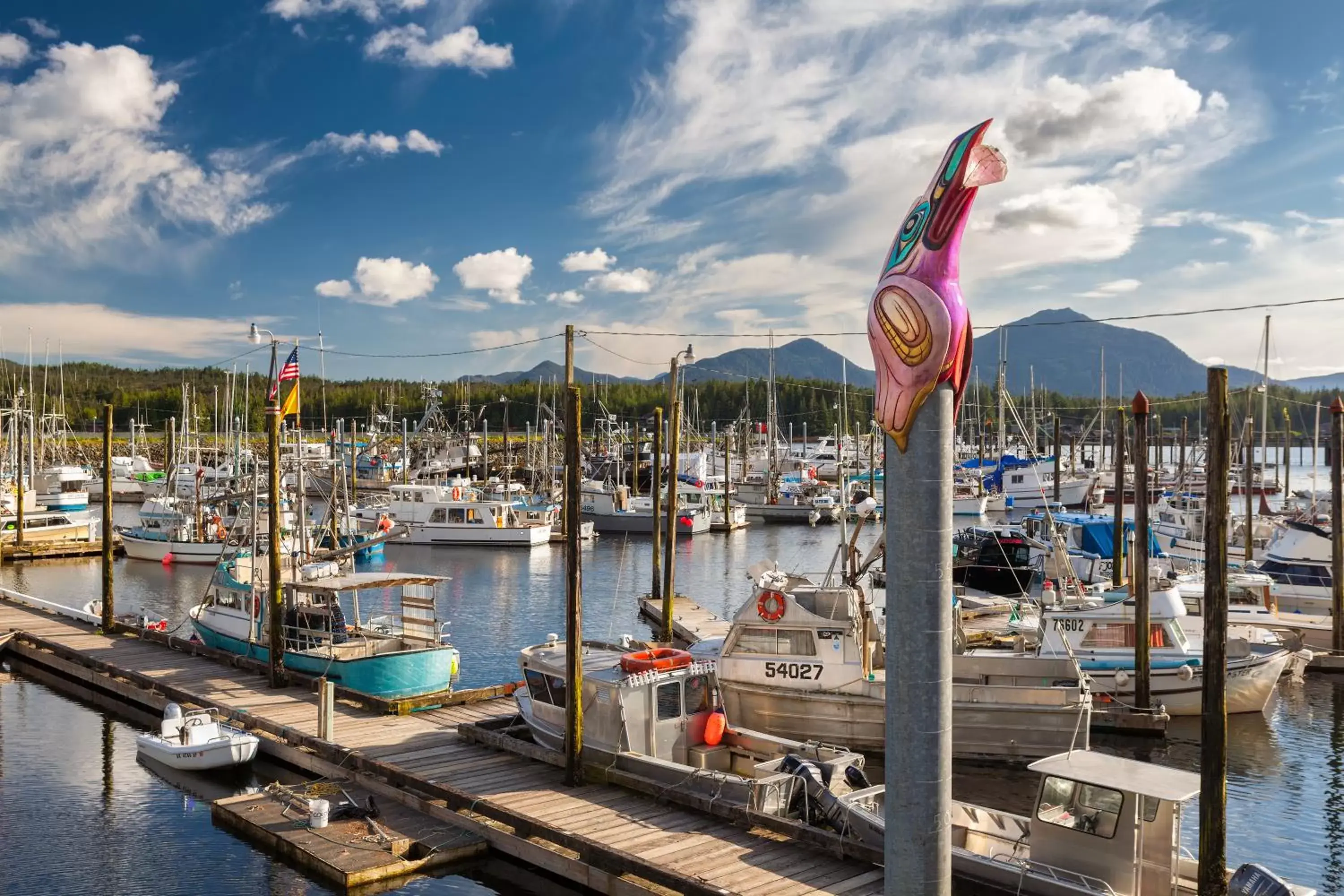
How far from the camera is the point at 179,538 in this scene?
2146 inches

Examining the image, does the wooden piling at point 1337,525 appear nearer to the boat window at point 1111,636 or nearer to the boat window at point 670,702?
the boat window at point 1111,636

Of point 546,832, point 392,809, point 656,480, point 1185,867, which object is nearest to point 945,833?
point 1185,867

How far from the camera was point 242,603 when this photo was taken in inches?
1054

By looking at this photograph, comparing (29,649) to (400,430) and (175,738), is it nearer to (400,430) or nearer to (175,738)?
(175,738)

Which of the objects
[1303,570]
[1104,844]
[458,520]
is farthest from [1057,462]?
[1104,844]

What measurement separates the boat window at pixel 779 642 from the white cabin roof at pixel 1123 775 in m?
8.57

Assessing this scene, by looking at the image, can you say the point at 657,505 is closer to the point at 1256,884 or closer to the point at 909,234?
the point at 1256,884

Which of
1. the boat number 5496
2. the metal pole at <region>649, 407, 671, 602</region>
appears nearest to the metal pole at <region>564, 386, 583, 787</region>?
the boat number 5496

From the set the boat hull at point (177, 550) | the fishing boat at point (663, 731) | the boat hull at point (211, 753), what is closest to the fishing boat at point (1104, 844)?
the fishing boat at point (663, 731)

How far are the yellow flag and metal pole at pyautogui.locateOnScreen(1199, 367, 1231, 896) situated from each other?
21.0m

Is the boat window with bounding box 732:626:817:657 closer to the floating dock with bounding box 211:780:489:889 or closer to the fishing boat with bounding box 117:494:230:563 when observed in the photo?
the floating dock with bounding box 211:780:489:889

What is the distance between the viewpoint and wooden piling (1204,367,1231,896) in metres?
12.0

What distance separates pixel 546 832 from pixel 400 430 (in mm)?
152129

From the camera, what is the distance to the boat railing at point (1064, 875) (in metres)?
11.2
